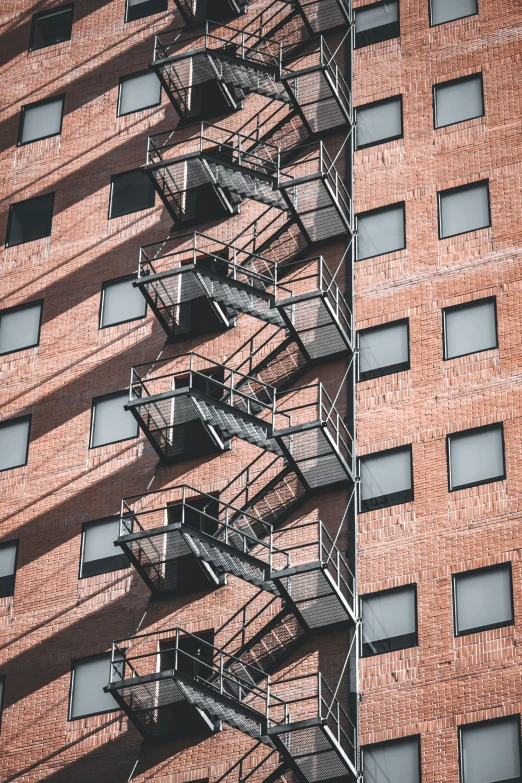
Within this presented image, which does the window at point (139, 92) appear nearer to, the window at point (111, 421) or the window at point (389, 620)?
the window at point (111, 421)

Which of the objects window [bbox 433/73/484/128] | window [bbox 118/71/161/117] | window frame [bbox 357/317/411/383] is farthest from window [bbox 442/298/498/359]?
window [bbox 118/71/161/117]

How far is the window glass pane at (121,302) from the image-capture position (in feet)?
152

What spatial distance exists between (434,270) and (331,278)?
283cm

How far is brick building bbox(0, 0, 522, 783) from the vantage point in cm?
3788

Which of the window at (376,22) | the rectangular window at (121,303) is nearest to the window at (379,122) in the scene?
the window at (376,22)

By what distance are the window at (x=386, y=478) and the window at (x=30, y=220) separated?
14.1m

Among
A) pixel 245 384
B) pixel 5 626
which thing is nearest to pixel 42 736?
pixel 5 626

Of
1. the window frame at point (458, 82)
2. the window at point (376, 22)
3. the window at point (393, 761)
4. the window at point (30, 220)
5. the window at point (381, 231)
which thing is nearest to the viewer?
the window at point (393, 761)

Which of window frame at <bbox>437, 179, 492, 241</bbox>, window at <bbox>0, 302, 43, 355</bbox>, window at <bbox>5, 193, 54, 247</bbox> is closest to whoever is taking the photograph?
window frame at <bbox>437, 179, 492, 241</bbox>

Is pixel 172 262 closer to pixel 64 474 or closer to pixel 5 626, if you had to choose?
pixel 64 474

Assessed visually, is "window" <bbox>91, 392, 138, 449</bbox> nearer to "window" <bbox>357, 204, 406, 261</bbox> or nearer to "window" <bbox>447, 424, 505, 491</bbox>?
"window" <bbox>357, 204, 406, 261</bbox>

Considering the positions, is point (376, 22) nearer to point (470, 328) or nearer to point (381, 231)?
point (381, 231)

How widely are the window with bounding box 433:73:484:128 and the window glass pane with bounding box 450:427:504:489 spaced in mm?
9654

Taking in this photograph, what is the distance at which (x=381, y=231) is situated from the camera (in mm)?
44062
